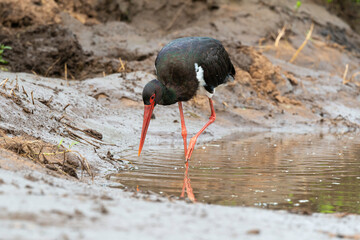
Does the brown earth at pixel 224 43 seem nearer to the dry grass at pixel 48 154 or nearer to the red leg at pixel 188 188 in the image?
the dry grass at pixel 48 154

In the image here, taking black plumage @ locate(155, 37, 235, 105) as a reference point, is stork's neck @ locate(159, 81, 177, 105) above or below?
below

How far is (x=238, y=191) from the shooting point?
3947 mm

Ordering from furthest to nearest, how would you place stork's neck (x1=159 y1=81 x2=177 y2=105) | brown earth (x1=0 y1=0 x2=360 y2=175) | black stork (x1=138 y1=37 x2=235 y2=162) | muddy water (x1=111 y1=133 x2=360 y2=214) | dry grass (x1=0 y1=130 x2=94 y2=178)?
1. brown earth (x1=0 y1=0 x2=360 y2=175)
2. stork's neck (x1=159 y1=81 x2=177 y2=105)
3. black stork (x1=138 y1=37 x2=235 y2=162)
4. dry grass (x1=0 y1=130 x2=94 y2=178)
5. muddy water (x1=111 y1=133 x2=360 y2=214)

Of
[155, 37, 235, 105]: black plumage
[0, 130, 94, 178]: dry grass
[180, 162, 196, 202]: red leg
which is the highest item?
[155, 37, 235, 105]: black plumage

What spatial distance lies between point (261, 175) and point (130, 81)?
454 cm

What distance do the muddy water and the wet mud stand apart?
0.38 meters

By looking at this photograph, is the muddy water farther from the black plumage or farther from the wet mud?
the black plumage

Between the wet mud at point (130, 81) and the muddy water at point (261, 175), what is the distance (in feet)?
1.25

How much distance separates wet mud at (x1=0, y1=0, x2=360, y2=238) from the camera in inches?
182

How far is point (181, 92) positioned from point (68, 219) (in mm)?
3712

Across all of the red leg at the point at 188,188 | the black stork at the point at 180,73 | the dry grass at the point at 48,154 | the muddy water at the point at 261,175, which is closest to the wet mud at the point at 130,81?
the dry grass at the point at 48,154

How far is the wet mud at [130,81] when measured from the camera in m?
4.62

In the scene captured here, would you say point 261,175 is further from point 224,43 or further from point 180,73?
point 224,43

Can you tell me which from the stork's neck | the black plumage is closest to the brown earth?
the black plumage
